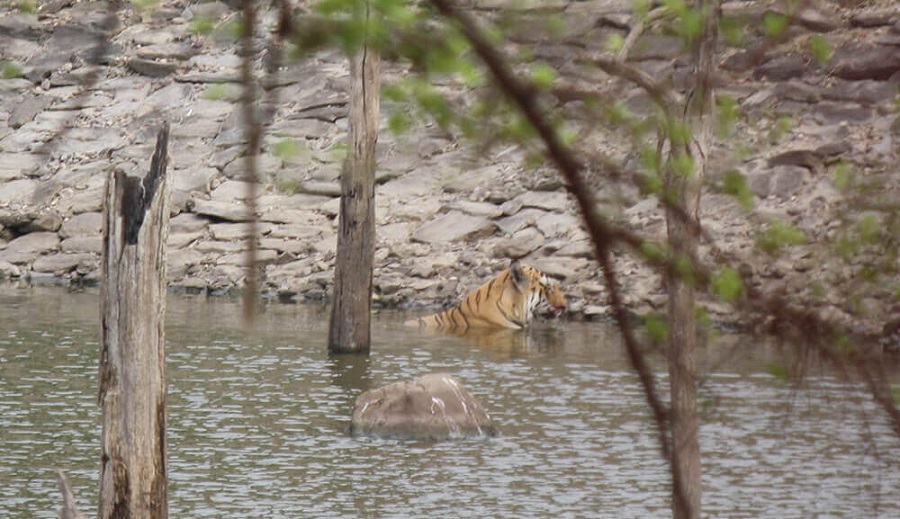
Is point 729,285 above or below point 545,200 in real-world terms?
below

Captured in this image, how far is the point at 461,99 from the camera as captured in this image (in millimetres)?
3055

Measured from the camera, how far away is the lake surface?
11422 mm

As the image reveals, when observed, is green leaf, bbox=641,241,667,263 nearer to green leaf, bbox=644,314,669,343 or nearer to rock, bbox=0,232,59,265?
green leaf, bbox=644,314,669,343

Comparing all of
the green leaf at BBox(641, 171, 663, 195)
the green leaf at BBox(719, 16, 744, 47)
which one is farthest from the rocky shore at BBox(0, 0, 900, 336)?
the green leaf at BBox(641, 171, 663, 195)

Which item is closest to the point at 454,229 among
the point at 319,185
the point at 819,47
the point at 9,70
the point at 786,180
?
the point at 319,185

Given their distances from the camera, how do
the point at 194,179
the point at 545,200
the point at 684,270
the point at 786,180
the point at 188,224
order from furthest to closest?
the point at 194,179, the point at 188,224, the point at 545,200, the point at 786,180, the point at 684,270

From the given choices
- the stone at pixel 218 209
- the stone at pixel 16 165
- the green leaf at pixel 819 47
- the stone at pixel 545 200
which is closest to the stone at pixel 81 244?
the stone at pixel 218 209

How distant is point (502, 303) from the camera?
22.0m

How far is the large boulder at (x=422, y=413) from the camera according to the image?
13773mm

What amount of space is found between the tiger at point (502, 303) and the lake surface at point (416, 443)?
1.45 metres

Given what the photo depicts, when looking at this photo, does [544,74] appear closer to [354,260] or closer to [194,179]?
[354,260]

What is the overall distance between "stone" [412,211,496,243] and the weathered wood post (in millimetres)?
16644

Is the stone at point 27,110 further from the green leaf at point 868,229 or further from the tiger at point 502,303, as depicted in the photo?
the green leaf at point 868,229

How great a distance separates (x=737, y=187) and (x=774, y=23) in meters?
0.35
